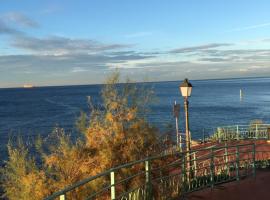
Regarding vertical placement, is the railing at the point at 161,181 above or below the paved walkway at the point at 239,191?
above

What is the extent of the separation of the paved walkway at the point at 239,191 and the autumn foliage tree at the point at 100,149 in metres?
2.49

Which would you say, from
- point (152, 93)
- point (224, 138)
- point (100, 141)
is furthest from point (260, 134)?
point (100, 141)

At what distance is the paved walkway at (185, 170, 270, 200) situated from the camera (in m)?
9.22

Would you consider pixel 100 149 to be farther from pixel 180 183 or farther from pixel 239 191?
pixel 239 191

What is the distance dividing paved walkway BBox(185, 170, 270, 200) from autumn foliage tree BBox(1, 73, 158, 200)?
2488mm

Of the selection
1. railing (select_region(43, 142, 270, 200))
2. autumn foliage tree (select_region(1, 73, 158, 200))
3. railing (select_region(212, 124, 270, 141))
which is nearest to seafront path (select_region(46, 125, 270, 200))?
railing (select_region(43, 142, 270, 200))

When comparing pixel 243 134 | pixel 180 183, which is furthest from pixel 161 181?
pixel 243 134

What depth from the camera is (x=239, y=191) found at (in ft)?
32.2

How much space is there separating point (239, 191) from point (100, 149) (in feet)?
13.7

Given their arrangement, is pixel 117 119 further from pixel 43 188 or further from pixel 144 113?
pixel 43 188

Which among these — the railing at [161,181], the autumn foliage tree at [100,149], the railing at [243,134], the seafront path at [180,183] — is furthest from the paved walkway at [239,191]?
the railing at [243,134]

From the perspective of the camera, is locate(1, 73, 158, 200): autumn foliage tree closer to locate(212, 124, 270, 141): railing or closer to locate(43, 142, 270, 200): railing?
locate(43, 142, 270, 200): railing

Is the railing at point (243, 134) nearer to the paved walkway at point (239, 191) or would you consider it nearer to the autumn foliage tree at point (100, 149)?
the autumn foliage tree at point (100, 149)

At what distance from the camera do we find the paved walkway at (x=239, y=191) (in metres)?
9.22
